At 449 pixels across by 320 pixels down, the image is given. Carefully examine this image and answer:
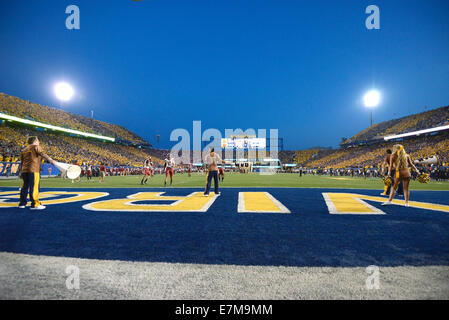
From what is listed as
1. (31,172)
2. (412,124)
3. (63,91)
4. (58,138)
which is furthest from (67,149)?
(412,124)

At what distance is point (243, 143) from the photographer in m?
71.6

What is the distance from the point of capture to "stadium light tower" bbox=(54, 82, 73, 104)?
46.0m

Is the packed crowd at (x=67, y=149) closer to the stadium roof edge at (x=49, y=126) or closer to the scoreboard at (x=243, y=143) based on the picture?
the stadium roof edge at (x=49, y=126)

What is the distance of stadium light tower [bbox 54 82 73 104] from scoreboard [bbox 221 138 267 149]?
3957 cm

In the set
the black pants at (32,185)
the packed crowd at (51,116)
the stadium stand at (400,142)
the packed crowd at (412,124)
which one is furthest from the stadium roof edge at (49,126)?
the packed crowd at (412,124)

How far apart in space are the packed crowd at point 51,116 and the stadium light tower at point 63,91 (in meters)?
5.67

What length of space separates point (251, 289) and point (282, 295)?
0.24m

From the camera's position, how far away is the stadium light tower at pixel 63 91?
46.0 meters

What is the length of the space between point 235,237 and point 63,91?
180ft

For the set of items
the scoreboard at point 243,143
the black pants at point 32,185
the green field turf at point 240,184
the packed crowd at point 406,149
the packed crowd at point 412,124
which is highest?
the packed crowd at point 412,124

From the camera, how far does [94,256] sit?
263 centimetres

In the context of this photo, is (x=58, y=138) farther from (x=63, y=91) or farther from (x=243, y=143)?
(x=243, y=143)

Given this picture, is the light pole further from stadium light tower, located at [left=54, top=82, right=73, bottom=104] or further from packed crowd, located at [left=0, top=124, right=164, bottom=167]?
packed crowd, located at [left=0, top=124, right=164, bottom=167]

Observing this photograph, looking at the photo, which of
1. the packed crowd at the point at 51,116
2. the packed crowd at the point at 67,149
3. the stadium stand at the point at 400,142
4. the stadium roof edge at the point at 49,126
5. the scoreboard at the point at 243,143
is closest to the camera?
the packed crowd at the point at 67,149
